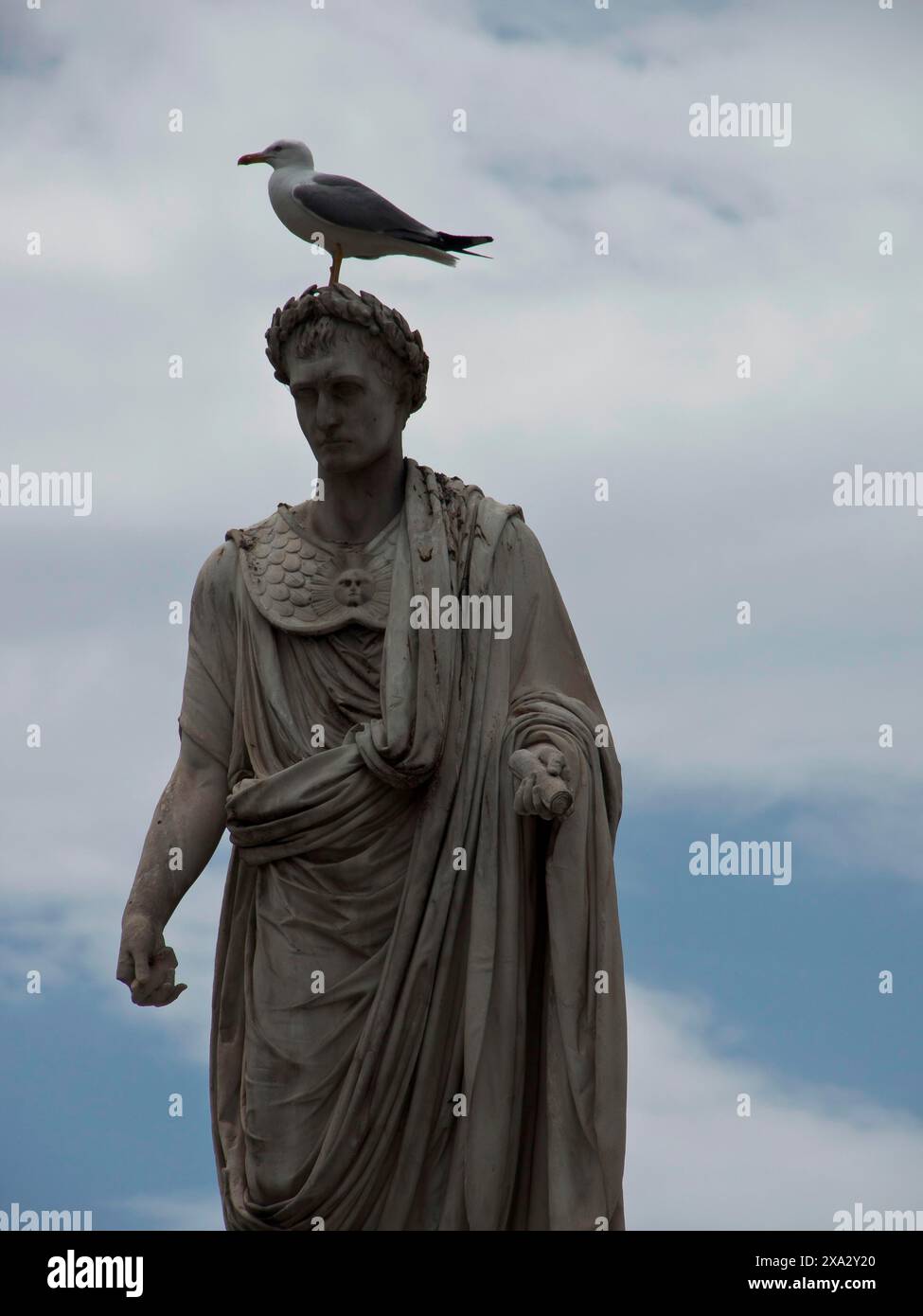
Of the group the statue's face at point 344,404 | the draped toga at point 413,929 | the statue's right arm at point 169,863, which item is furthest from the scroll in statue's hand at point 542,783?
the statue's face at point 344,404

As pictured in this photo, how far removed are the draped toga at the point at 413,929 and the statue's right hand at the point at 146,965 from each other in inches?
14.2

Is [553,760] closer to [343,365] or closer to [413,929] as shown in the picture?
[413,929]

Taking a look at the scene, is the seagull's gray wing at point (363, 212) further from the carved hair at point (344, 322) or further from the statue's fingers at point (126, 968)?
the statue's fingers at point (126, 968)

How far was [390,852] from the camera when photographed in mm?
15719

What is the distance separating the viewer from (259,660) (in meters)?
16.1

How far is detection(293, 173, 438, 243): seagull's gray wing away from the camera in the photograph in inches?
656

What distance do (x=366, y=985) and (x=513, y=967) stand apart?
0.67m

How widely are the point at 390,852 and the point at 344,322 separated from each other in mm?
2459

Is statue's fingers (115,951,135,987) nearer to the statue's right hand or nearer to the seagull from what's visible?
the statue's right hand

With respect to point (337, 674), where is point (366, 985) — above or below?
below

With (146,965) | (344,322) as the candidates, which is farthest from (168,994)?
(344,322)

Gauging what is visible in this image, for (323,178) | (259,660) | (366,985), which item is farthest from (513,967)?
(323,178)
